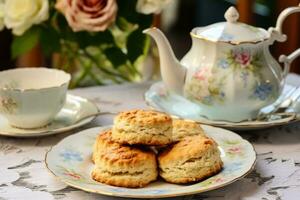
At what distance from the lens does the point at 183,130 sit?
86 centimetres

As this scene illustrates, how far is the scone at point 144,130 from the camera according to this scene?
0.80 meters

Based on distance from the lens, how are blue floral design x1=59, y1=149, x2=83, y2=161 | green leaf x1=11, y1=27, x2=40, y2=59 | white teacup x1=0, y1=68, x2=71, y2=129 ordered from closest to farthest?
1. blue floral design x1=59, y1=149, x2=83, y2=161
2. white teacup x1=0, y1=68, x2=71, y2=129
3. green leaf x1=11, y1=27, x2=40, y2=59

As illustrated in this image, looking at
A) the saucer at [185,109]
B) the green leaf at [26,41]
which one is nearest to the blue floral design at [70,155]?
the saucer at [185,109]

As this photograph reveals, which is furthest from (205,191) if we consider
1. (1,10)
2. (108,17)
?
(1,10)

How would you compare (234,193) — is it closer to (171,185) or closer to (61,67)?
(171,185)

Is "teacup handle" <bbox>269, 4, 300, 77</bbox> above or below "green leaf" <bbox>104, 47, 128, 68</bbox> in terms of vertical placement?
above

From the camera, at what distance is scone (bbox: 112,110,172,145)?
0.80 meters

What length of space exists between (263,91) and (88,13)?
38 cm

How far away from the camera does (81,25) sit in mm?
1195

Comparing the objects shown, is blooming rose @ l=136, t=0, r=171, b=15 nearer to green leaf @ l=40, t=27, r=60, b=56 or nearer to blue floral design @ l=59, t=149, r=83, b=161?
green leaf @ l=40, t=27, r=60, b=56

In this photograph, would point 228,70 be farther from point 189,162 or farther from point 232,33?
point 189,162

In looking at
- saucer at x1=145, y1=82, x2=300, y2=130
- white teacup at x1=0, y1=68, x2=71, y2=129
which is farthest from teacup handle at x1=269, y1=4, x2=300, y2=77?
white teacup at x1=0, y1=68, x2=71, y2=129

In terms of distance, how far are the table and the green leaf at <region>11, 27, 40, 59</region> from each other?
285 millimetres

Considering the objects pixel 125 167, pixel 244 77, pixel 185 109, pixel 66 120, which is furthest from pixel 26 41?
pixel 125 167
